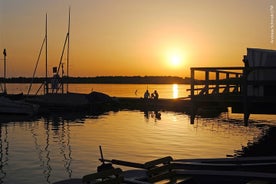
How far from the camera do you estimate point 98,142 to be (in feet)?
89.8

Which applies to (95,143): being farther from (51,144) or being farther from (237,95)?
(237,95)

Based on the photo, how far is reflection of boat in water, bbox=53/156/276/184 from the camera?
973cm

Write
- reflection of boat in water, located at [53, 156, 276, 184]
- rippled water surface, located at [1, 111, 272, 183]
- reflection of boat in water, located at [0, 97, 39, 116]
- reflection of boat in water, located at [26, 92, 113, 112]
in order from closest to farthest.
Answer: reflection of boat in water, located at [53, 156, 276, 184] < rippled water surface, located at [1, 111, 272, 183] < reflection of boat in water, located at [0, 97, 39, 116] < reflection of boat in water, located at [26, 92, 113, 112]

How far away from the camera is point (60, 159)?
2127cm

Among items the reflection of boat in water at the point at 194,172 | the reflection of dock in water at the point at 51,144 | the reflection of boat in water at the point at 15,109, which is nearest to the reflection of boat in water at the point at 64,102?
the reflection of boat in water at the point at 15,109

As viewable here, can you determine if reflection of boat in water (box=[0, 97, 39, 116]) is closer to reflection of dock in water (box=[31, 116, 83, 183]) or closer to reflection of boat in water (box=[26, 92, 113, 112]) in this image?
reflection of boat in water (box=[26, 92, 113, 112])

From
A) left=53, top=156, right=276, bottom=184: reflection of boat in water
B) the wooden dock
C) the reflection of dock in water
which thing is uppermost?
the wooden dock

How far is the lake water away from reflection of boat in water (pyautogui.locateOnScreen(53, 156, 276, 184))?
23.4 ft

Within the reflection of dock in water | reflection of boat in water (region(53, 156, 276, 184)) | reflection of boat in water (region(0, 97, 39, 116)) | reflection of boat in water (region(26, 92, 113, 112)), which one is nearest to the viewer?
reflection of boat in water (region(53, 156, 276, 184))

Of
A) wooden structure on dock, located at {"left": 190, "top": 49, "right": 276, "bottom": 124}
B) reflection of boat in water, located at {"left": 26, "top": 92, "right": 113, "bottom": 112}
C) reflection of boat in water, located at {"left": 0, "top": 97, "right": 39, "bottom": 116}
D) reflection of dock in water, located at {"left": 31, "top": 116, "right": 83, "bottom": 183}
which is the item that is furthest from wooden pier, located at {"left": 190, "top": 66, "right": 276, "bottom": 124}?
reflection of boat in water, located at {"left": 26, "top": 92, "right": 113, "bottom": 112}

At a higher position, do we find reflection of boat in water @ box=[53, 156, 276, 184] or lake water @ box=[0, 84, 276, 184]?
reflection of boat in water @ box=[53, 156, 276, 184]

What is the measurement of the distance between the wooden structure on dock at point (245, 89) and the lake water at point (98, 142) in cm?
312

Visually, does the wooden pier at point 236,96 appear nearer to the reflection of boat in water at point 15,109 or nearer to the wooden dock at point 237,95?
the wooden dock at point 237,95

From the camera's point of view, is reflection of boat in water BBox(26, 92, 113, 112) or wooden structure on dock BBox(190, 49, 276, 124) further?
reflection of boat in water BBox(26, 92, 113, 112)
